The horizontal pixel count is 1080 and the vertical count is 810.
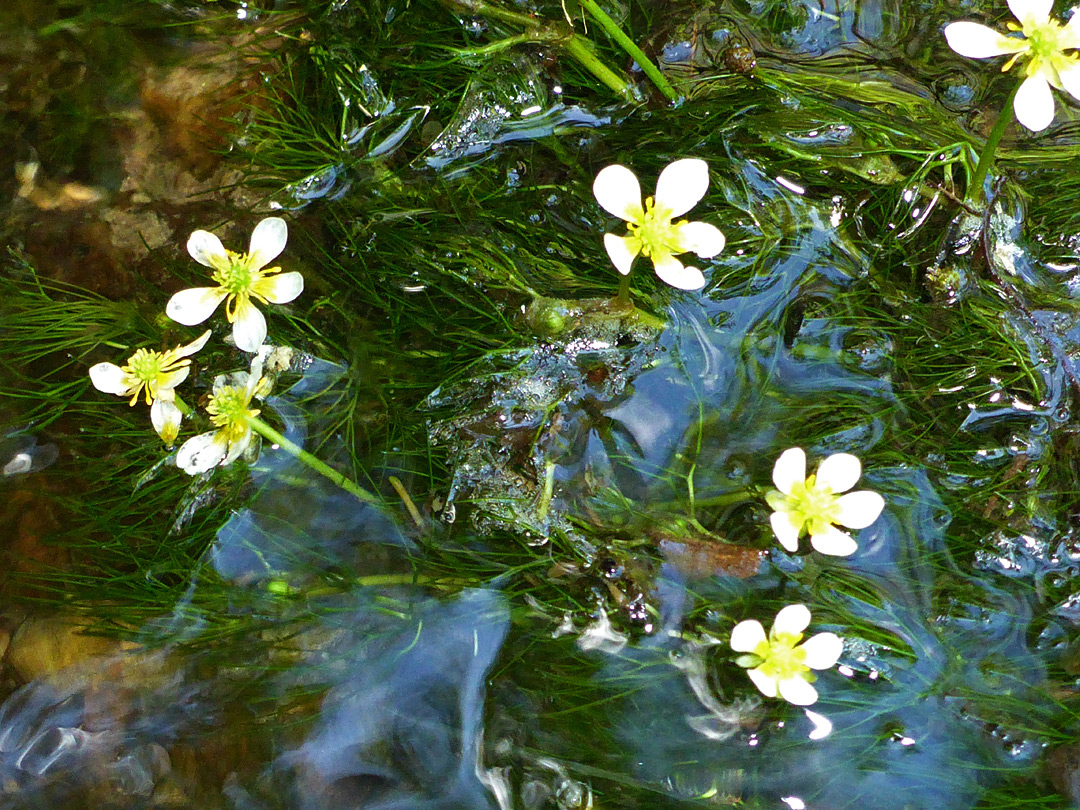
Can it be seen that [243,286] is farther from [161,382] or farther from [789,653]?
[789,653]

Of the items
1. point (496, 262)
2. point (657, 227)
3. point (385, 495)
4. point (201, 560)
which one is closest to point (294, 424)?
point (385, 495)

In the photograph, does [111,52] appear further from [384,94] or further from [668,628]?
[668,628]

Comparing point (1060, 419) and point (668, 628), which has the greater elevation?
point (1060, 419)

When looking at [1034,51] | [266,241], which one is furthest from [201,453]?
[1034,51]

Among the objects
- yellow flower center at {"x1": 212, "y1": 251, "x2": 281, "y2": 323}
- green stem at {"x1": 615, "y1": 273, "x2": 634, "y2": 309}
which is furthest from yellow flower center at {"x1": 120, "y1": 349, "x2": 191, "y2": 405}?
green stem at {"x1": 615, "y1": 273, "x2": 634, "y2": 309}

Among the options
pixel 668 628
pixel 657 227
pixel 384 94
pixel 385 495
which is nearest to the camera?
pixel 657 227

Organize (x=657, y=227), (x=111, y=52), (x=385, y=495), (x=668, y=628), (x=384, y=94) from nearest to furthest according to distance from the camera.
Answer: (x=657, y=227) → (x=668, y=628) → (x=385, y=495) → (x=384, y=94) → (x=111, y=52)
